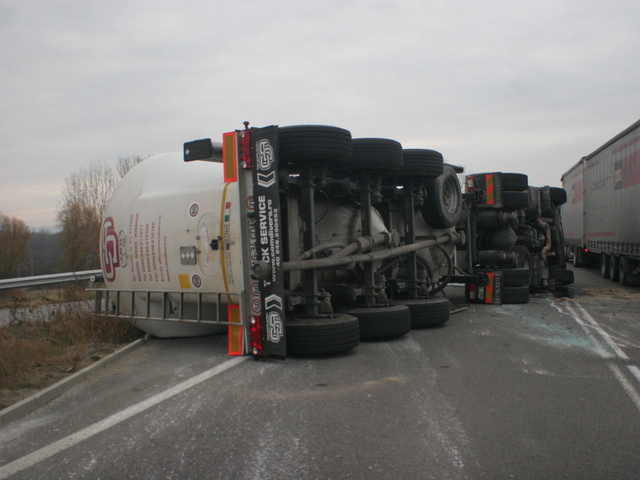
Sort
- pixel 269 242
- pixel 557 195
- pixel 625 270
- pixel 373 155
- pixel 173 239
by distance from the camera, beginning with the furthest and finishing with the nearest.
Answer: pixel 625 270
pixel 557 195
pixel 373 155
pixel 173 239
pixel 269 242

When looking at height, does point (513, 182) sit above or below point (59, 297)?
above

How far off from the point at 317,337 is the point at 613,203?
14.2m

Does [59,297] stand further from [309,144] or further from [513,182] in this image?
[513,182]

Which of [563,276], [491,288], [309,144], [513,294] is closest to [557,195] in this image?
[563,276]

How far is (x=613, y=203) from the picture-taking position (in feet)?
56.7

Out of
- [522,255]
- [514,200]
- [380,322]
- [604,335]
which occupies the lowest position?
[604,335]

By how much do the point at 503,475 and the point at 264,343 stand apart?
3.53m

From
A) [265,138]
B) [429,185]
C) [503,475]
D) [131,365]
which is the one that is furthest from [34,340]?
[429,185]

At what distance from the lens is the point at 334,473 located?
340cm

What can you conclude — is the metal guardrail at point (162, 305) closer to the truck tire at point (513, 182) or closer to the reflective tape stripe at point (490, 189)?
the reflective tape stripe at point (490, 189)

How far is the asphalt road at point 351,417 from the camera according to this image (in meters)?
3.53

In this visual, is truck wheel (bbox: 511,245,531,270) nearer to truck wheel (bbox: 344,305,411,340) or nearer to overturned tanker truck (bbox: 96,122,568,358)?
overturned tanker truck (bbox: 96,122,568,358)

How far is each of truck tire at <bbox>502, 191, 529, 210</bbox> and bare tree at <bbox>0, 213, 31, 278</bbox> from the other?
2079 cm

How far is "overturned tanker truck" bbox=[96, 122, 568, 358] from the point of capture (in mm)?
6492
